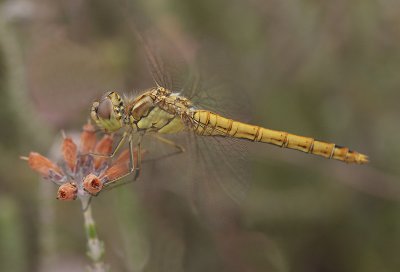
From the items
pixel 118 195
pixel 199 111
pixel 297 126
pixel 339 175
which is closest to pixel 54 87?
pixel 118 195

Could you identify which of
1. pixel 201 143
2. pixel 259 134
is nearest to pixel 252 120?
pixel 259 134

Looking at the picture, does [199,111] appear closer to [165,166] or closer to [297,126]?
[165,166]

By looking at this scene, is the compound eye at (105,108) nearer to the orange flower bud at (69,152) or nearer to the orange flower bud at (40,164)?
the orange flower bud at (69,152)

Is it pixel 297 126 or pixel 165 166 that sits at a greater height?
pixel 297 126

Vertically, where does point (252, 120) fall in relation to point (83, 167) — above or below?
above

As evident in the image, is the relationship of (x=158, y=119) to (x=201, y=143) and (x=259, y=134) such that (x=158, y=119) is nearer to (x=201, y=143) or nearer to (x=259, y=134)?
(x=201, y=143)

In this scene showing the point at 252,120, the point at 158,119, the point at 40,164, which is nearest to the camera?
the point at 40,164

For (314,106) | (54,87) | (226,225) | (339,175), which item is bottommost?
(226,225)

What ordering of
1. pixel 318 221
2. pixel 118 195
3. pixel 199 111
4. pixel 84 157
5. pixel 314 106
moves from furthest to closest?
1. pixel 314 106
2. pixel 318 221
3. pixel 118 195
4. pixel 199 111
5. pixel 84 157
